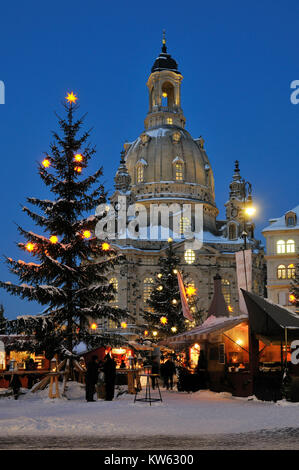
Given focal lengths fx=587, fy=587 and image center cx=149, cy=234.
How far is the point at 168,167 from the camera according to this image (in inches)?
3474

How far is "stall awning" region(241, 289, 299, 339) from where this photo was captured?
19944 mm

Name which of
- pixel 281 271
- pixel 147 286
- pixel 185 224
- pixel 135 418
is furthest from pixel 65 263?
pixel 185 224

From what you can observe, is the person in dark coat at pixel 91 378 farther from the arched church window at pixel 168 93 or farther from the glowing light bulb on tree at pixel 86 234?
the arched church window at pixel 168 93

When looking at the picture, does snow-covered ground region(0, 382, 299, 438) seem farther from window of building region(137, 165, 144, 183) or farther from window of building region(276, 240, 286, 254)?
window of building region(137, 165, 144, 183)

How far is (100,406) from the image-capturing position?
1819cm

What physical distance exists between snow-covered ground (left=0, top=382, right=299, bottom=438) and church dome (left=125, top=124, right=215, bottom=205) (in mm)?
67766

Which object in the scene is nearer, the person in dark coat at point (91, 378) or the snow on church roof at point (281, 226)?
the person in dark coat at point (91, 378)

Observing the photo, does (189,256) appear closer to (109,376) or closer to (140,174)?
(140,174)

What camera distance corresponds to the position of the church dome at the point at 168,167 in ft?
286

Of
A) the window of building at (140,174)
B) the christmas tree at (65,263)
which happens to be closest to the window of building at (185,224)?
the window of building at (140,174)

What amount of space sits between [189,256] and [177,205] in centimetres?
925

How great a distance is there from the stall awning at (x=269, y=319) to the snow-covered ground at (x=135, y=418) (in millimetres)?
2372
